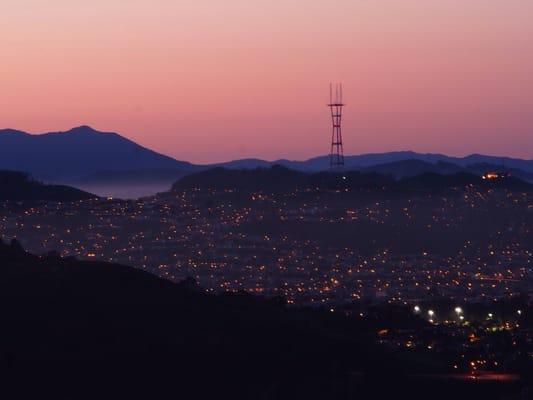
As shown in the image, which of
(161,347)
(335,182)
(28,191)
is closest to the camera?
(161,347)

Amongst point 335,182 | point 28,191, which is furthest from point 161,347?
point 335,182

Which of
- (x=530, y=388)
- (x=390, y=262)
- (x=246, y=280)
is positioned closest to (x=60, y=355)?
(x=530, y=388)

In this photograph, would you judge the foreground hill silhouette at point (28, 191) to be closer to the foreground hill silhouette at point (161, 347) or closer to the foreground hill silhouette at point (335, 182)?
the foreground hill silhouette at point (335, 182)

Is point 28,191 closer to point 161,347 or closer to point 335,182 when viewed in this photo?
point 335,182

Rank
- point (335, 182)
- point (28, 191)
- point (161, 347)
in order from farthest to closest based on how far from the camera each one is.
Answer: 1. point (335, 182)
2. point (28, 191)
3. point (161, 347)

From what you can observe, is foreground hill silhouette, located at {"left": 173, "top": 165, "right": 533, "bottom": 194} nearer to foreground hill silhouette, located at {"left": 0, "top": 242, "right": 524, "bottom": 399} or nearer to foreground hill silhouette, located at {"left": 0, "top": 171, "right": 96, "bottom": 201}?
foreground hill silhouette, located at {"left": 0, "top": 171, "right": 96, "bottom": 201}

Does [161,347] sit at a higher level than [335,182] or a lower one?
lower

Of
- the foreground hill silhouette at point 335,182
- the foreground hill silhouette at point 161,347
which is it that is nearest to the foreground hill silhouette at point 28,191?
the foreground hill silhouette at point 335,182

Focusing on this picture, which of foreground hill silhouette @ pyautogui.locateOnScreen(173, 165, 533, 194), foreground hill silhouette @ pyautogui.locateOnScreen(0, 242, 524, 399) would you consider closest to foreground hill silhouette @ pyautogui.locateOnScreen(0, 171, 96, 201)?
foreground hill silhouette @ pyautogui.locateOnScreen(173, 165, 533, 194)
